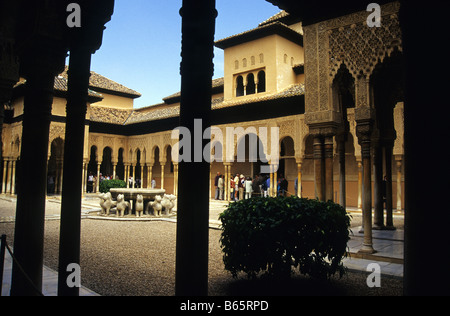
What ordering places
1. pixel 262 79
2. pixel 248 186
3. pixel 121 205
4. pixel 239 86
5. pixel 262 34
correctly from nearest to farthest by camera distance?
pixel 121 205 < pixel 248 186 < pixel 262 34 < pixel 262 79 < pixel 239 86

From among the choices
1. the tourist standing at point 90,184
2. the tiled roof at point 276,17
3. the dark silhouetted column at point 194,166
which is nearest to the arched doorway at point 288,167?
the tiled roof at point 276,17

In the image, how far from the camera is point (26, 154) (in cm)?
357

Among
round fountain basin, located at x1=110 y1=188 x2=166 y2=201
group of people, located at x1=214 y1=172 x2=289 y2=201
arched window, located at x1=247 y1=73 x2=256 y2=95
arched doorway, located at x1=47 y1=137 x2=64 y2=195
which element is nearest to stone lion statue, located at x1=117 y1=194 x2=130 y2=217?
round fountain basin, located at x1=110 y1=188 x2=166 y2=201

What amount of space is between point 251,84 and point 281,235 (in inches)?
798

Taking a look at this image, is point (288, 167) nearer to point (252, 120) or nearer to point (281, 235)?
point (252, 120)

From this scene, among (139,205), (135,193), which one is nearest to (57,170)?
(135,193)

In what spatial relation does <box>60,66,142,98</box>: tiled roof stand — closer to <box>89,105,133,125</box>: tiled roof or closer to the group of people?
<box>89,105,133,125</box>: tiled roof

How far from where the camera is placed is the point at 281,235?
13.0 ft

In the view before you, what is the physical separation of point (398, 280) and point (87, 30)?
204 inches

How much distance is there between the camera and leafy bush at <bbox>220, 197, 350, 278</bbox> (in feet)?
13.0

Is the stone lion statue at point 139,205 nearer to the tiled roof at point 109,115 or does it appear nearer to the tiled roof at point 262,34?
the tiled roof at point 262,34

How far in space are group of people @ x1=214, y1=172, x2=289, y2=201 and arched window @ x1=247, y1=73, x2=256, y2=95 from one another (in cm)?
588

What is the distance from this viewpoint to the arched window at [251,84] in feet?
75.2

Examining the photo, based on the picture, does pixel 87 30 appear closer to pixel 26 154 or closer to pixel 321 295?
pixel 26 154
